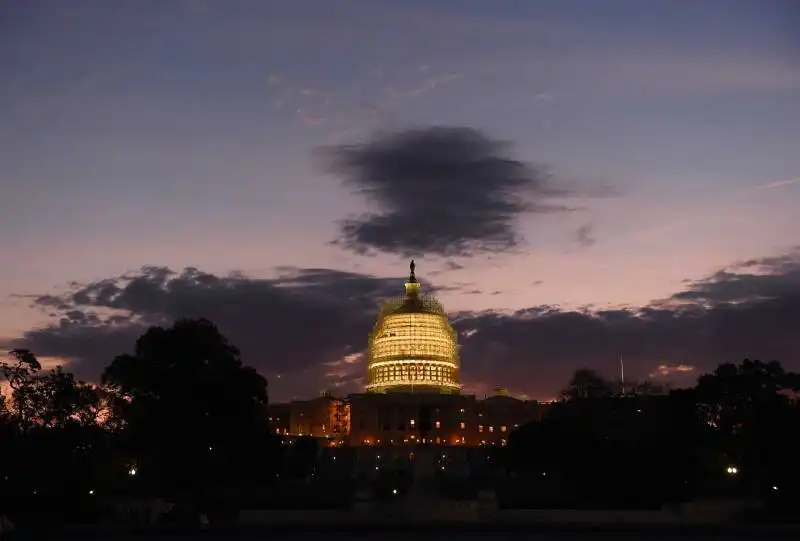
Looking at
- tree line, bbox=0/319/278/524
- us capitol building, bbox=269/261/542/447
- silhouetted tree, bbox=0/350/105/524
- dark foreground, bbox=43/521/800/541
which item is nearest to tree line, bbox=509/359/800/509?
dark foreground, bbox=43/521/800/541

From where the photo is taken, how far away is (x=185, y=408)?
55812 mm

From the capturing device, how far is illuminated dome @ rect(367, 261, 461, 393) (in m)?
159

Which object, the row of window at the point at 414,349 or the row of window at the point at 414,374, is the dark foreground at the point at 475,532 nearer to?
the row of window at the point at 414,349

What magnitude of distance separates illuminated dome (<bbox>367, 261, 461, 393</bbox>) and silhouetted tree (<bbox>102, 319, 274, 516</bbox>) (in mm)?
100241

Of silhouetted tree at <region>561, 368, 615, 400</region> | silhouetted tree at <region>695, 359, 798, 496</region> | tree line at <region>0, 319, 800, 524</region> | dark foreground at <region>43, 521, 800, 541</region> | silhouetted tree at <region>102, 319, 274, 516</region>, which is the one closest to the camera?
dark foreground at <region>43, 521, 800, 541</region>

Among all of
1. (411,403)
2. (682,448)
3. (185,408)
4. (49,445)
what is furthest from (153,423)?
(411,403)

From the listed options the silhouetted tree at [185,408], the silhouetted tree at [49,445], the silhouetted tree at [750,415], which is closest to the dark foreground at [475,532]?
the silhouetted tree at [49,445]

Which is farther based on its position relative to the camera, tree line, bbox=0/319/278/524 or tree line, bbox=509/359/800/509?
tree line, bbox=509/359/800/509

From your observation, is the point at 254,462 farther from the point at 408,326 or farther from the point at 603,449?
the point at 408,326

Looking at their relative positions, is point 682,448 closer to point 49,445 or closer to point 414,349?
point 49,445

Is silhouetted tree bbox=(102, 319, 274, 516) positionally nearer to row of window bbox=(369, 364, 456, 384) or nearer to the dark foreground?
the dark foreground

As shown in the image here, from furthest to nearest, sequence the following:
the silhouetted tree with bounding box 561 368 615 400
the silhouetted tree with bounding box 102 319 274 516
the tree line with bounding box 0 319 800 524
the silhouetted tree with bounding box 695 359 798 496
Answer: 1. the silhouetted tree with bounding box 561 368 615 400
2. the silhouetted tree with bounding box 695 359 798 496
3. the silhouetted tree with bounding box 102 319 274 516
4. the tree line with bounding box 0 319 800 524

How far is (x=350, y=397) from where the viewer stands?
157 metres

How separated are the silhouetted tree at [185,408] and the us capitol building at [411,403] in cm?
9546
